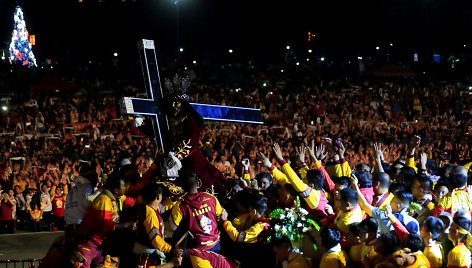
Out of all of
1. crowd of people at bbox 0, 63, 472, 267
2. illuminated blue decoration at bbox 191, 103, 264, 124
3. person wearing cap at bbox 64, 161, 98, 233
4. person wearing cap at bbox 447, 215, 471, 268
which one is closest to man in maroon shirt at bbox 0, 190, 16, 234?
crowd of people at bbox 0, 63, 472, 267

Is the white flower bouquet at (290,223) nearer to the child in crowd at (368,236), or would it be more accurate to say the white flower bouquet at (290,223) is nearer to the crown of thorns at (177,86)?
the child in crowd at (368,236)

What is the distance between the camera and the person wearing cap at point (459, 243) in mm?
6004

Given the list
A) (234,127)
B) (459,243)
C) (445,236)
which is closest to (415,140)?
(445,236)

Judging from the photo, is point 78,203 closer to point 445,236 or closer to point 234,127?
point 445,236

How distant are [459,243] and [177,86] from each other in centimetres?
429

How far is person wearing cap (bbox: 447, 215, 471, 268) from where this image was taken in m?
6.00

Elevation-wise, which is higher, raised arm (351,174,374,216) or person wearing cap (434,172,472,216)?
raised arm (351,174,374,216)

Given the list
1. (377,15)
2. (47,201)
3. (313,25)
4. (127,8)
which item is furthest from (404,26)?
(47,201)

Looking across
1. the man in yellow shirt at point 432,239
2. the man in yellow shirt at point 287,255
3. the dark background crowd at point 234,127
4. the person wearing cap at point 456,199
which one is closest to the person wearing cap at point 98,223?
the man in yellow shirt at point 287,255

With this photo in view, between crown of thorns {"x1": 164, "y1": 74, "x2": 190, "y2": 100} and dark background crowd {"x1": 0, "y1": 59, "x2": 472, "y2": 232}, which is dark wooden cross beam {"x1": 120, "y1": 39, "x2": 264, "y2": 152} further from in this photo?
dark background crowd {"x1": 0, "y1": 59, "x2": 472, "y2": 232}

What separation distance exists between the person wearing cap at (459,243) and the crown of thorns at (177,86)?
4.06m

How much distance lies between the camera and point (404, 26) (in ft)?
172

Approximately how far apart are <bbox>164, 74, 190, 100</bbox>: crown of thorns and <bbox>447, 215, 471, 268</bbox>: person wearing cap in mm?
4058

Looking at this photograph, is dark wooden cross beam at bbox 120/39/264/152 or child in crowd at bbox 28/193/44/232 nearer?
dark wooden cross beam at bbox 120/39/264/152
